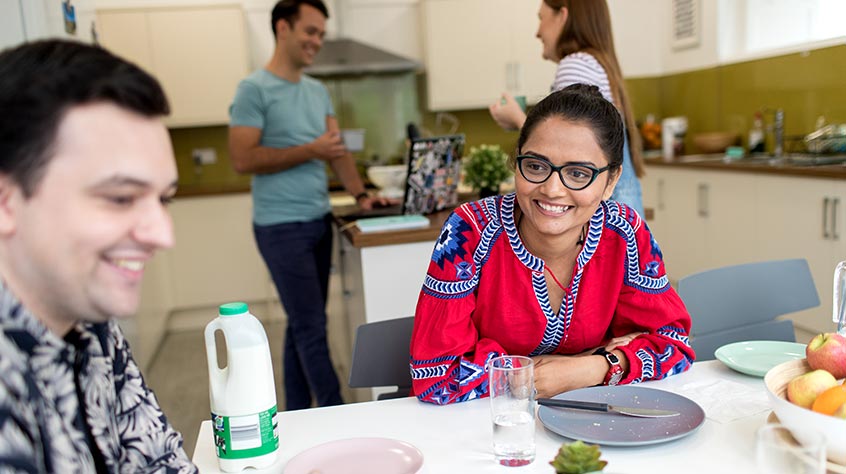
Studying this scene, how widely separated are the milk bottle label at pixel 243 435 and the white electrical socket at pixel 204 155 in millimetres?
4376

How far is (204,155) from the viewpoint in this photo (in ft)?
17.0

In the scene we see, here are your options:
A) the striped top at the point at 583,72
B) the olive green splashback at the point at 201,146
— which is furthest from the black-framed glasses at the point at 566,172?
the olive green splashback at the point at 201,146

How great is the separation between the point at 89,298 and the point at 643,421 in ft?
2.63

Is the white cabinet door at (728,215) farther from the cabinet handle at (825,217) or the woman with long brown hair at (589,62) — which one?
the woman with long brown hair at (589,62)

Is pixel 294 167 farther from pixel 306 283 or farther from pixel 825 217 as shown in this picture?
pixel 825 217

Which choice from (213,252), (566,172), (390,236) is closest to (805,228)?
(390,236)

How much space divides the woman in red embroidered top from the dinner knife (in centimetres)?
14

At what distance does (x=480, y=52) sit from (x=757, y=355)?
4.03 meters

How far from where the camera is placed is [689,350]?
1.40 meters

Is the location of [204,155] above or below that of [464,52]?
below

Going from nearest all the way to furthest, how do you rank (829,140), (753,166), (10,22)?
(10,22) → (829,140) → (753,166)

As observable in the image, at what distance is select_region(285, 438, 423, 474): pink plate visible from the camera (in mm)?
1023

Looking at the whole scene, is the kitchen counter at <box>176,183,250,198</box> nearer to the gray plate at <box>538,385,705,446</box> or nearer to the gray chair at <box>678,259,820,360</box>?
the gray chair at <box>678,259,820,360</box>

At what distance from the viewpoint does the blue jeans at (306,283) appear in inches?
107
